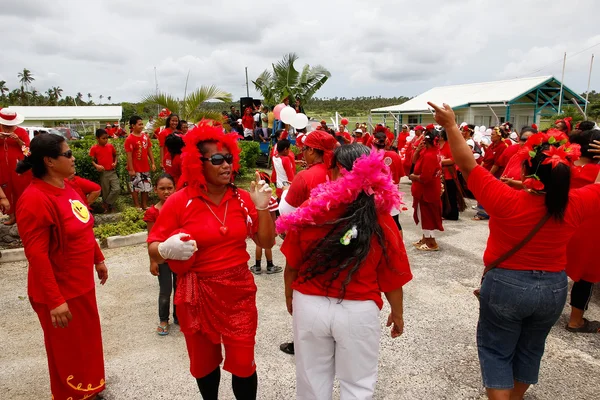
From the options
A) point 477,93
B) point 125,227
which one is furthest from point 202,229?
point 477,93

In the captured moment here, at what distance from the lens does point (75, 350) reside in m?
2.80

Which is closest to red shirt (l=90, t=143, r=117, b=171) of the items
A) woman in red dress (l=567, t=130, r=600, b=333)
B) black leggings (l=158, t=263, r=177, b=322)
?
black leggings (l=158, t=263, r=177, b=322)

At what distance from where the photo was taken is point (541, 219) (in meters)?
2.26

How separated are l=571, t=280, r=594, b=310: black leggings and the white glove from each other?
3750 mm

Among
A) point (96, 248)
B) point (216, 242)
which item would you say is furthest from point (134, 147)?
point (216, 242)

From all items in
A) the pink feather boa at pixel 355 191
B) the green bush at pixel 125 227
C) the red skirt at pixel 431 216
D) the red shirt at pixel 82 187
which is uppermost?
the pink feather boa at pixel 355 191

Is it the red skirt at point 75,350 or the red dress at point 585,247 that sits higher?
the red dress at point 585,247

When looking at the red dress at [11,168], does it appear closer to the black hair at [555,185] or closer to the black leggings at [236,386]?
the black leggings at [236,386]

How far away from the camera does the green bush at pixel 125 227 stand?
6764 millimetres

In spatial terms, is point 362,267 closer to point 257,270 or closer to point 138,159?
point 257,270

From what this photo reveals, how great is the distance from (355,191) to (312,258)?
425 millimetres

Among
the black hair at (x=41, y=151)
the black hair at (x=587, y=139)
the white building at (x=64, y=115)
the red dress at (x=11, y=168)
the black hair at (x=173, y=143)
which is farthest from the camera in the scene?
the white building at (x=64, y=115)

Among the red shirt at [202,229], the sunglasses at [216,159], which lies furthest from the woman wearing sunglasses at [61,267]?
the sunglasses at [216,159]

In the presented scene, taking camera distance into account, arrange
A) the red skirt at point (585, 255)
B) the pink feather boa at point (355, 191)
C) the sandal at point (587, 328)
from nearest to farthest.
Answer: the pink feather boa at point (355, 191) → the red skirt at point (585, 255) → the sandal at point (587, 328)
